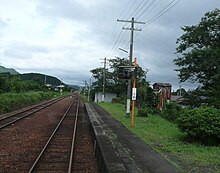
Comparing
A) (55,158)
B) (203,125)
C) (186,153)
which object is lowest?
(55,158)

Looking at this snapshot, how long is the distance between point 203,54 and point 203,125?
1759 cm

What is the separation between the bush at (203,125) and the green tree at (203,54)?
15.1 meters

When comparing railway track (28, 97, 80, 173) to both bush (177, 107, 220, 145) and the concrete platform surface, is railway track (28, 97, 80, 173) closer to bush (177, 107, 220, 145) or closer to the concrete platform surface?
the concrete platform surface

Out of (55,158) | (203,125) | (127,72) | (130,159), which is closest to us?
(130,159)

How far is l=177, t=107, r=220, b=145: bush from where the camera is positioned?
415 inches

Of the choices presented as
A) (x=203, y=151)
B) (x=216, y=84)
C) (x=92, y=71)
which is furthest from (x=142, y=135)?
(x=92, y=71)

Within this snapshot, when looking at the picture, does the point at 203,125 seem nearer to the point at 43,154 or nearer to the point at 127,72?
the point at 43,154

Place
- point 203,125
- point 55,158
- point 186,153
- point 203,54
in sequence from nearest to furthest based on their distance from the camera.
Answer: point 186,153, point 55,158, point 203,125, point 203,54

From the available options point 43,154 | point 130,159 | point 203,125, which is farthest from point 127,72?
point 130,159

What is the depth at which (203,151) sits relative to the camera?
32.0ft

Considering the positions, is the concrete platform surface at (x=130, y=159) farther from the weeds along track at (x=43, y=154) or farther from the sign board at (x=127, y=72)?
the sign board at (x=127, y=72)

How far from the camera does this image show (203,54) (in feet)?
88.8

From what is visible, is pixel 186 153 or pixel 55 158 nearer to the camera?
pixel 186 153

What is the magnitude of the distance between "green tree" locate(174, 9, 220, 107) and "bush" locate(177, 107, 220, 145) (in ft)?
49.5
